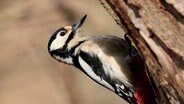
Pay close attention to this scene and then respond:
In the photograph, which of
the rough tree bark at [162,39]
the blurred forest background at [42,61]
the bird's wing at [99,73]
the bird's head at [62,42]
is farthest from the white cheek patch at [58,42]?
the blurred forest background at [42,61]

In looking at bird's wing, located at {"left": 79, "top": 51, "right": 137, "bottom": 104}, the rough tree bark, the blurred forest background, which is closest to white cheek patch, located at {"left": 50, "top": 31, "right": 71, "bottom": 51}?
bird's wing, located at {"left": 79, "top": 51, "right": 137, "bottom": 104}

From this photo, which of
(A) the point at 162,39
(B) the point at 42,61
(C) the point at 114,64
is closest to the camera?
(A) the point at 162,39

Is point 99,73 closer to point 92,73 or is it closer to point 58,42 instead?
point 92,73

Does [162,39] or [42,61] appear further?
[42,61]

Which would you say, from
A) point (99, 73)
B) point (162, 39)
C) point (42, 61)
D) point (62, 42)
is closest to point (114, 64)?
point (99, 73)

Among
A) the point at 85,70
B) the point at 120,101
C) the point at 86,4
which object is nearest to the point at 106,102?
the point at 120,101

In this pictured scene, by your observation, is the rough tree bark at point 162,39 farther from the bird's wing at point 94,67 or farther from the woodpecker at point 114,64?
the bird's wing at point 94,67
